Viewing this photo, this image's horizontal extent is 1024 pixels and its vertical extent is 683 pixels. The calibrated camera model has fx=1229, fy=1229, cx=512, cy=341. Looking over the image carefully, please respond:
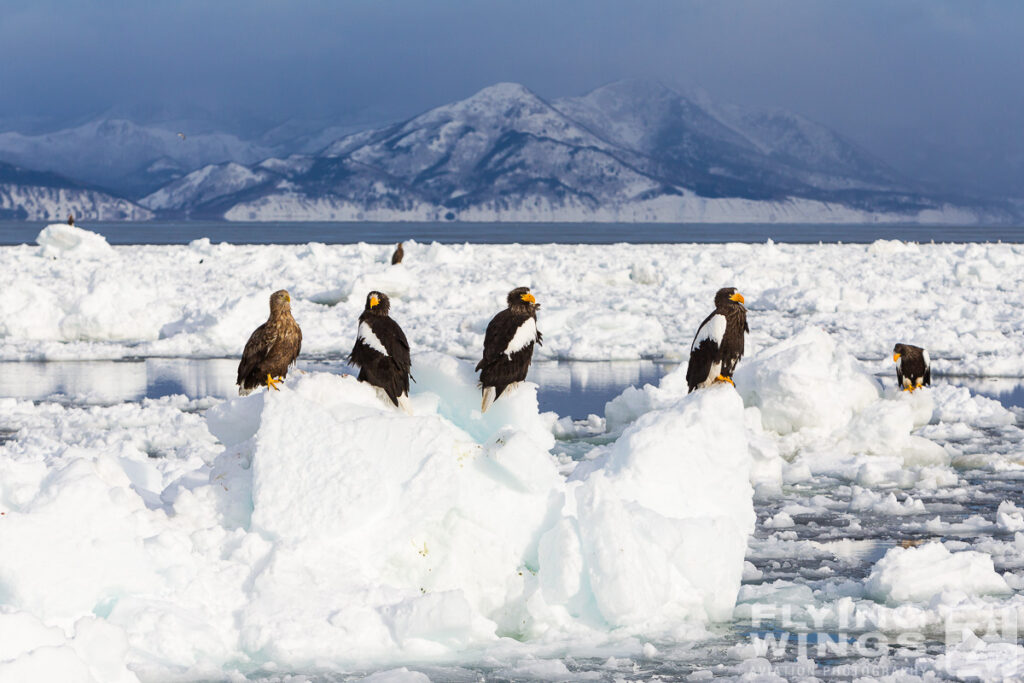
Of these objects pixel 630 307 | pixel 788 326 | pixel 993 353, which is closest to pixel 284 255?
pixel 630 307

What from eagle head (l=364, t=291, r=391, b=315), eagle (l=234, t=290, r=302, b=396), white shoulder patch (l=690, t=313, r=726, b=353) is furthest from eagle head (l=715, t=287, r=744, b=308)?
eagle (l=234, t=290, r=302, b=396)

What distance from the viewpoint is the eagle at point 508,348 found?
27.6 feet

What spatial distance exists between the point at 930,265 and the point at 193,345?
23495 mm

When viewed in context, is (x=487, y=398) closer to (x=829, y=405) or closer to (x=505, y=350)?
(x=505, y=350)

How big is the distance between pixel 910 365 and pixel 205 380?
28.7 ft

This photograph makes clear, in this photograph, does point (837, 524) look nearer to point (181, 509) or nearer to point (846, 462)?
point (846, 462)

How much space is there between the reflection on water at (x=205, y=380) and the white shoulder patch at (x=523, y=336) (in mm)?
4365

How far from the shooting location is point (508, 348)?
8.62 m

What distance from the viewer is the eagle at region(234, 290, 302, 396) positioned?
9.00 m

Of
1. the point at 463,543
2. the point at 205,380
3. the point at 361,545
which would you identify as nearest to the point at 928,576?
the point at 463,543

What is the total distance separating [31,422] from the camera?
12.3m

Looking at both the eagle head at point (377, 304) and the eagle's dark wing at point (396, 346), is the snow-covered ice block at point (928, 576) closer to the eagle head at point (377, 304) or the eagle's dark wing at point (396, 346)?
the eagle's dark wing at point (396, 346)

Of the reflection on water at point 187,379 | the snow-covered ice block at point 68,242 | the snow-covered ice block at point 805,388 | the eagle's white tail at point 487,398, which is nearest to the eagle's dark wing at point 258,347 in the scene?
the eagle's white tail at point 487,398

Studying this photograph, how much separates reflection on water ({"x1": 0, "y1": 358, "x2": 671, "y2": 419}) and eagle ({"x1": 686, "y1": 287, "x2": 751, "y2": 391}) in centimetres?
309
